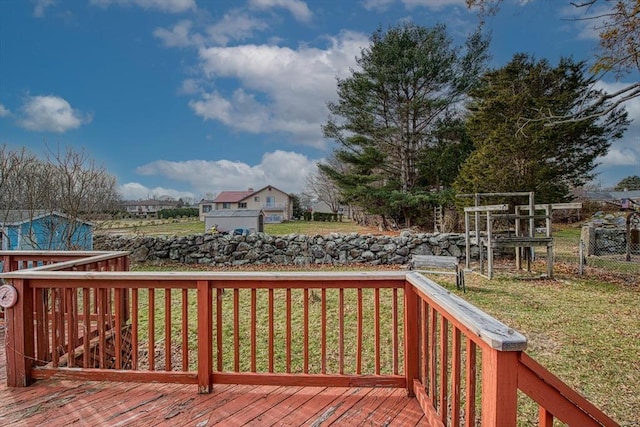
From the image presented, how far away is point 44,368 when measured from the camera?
2.73 metres

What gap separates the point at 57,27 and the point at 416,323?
432 inches

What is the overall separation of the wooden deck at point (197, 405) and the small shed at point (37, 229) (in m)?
7.25

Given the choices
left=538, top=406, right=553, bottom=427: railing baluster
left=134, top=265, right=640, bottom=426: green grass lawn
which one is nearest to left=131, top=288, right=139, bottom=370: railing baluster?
left=134, top=265, right=640, bottom=426: green grass lawn

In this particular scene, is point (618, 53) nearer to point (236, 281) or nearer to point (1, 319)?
point (236, 281)

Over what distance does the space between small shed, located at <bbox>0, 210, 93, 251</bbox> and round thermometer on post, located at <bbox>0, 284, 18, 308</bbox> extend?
6.90 metres

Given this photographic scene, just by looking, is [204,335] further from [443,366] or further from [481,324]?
→ [481,324]

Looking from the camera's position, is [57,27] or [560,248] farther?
[560,248]

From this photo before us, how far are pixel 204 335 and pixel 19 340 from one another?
4.73ft

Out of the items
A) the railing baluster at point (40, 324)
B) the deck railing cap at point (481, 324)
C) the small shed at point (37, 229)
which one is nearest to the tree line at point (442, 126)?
the deck railing cap at point (481, 324)

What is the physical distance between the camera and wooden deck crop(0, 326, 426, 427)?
7.31 ft

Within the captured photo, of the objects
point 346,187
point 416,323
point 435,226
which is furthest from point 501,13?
point 346,187

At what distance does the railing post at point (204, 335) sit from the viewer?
2.54 meters

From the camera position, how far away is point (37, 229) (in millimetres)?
8953

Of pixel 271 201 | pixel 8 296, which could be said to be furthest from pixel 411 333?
pixel 271 201
